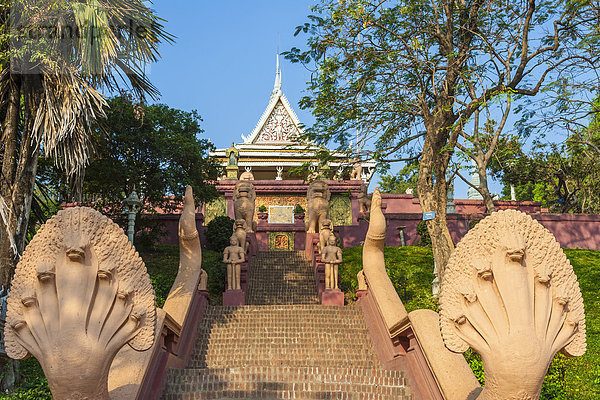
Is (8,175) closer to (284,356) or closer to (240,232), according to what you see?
(284,356)

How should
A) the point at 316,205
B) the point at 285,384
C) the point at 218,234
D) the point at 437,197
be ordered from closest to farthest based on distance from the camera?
the point at 285,384, the point at 437,197, the point at 316,205, the point at 218,234

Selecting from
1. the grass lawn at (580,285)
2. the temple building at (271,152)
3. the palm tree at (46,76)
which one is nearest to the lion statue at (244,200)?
the grass lawn at (580,285)

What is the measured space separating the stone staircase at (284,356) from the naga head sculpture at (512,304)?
7.35ft

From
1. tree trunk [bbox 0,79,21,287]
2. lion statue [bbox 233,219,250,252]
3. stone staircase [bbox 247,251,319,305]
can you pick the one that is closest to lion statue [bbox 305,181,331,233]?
stone staircase [bbox 247,251,319,305]

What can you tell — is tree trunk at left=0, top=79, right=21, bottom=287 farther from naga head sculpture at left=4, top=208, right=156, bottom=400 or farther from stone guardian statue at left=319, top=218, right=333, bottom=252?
stone guardian statue at left=319, top=218, right=333, bottom=252

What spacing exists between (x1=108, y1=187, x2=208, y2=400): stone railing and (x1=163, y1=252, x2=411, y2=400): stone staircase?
20 cm

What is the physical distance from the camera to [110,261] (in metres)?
3.65

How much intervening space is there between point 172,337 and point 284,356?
60.8 inches

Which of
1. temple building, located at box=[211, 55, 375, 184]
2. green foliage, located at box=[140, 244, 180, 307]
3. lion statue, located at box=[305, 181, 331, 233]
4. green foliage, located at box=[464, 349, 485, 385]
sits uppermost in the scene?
temple building, located at box=[211, 55, 375, 184]

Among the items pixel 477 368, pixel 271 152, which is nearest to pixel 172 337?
pixel 477 368

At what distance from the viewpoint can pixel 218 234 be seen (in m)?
15.6

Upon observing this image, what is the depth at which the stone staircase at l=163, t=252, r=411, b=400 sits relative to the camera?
18.6 ft

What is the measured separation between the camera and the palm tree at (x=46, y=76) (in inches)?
265

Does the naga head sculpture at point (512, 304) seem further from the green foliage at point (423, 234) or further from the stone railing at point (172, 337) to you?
the green foliage at point (423, 234)
